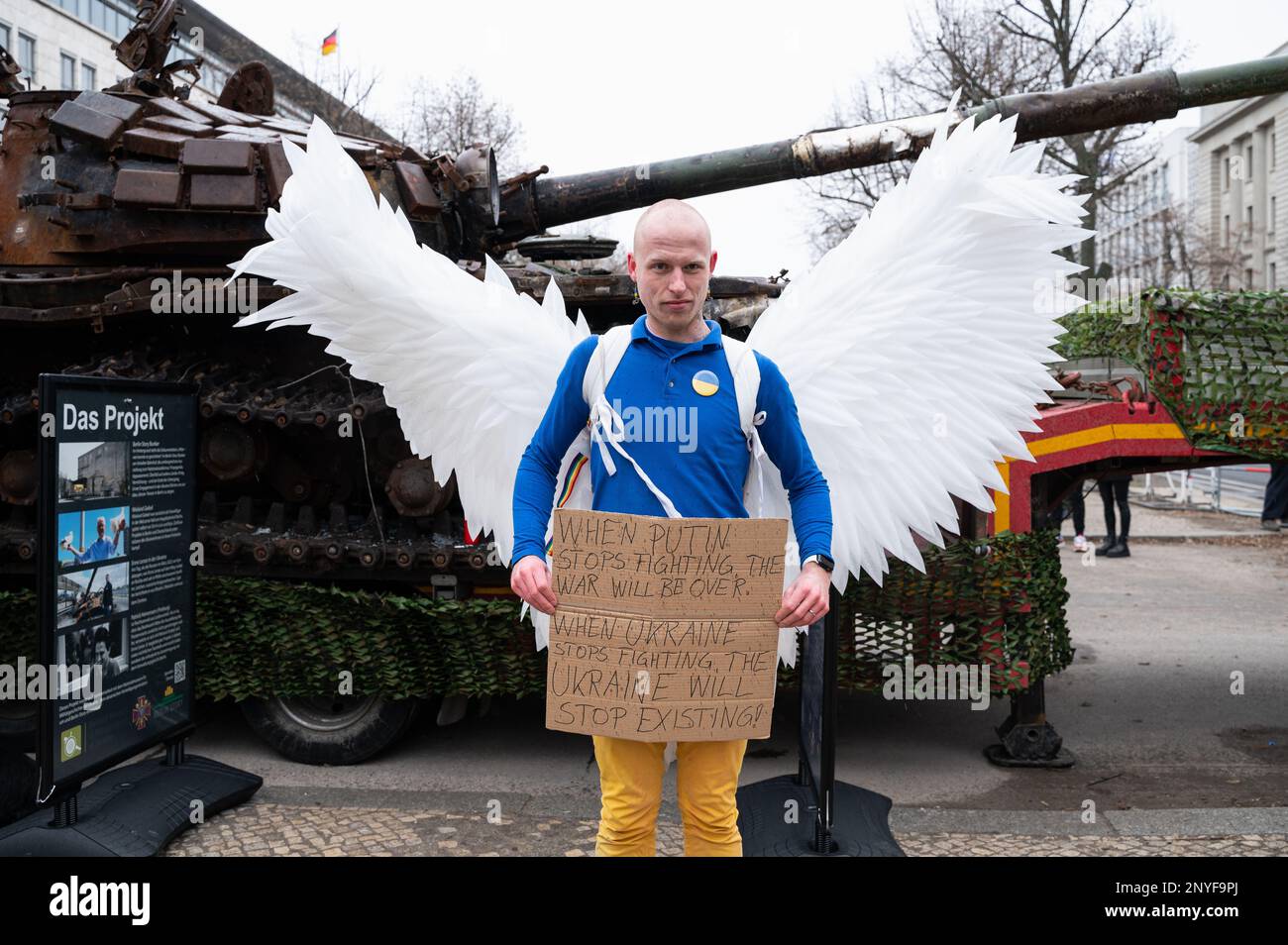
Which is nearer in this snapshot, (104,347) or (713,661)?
(713,661)

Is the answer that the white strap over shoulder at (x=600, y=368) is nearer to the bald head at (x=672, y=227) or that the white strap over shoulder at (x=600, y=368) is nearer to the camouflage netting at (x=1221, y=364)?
the bald head at (x=672, y=227)

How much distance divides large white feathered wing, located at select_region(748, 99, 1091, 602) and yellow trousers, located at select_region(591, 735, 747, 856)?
633 millimetres

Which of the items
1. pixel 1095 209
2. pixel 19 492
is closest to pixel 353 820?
pixel 19 492

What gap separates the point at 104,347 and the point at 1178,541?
42.6 ft

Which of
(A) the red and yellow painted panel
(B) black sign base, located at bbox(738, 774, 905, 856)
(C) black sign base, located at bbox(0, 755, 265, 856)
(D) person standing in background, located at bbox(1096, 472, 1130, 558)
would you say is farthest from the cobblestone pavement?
(D) person standing in background, located at bbox(1096, 472, 1130, 558)

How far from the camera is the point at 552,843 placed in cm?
442

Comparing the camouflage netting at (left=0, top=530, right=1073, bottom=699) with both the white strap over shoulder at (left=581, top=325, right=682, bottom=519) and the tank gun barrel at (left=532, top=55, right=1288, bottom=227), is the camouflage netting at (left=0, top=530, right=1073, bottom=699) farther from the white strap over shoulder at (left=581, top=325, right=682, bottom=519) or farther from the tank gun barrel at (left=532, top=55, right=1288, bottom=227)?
the white strap over shoulder at (left=581, top=325, right=682, bottom=519)

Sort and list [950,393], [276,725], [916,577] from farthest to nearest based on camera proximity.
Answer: [276,725] → [916,577] → [950,393]

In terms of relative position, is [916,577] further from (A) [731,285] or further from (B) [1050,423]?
(A) [731,285]

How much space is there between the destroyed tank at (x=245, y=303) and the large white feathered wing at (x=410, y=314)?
80.1 inches

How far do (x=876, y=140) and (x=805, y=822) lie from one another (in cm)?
356

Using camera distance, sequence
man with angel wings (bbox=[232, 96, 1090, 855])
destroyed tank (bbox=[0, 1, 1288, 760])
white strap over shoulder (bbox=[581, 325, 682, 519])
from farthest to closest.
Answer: destroyed tank (bbox=[0, 1, 1288, 760])
man with angel wings (bbox=[232, 96, 1090, 855])
white strap over shoulder (bbox=[581, 325, 682, 519])

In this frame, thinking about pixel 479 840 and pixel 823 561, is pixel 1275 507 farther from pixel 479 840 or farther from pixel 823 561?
pixel 823 561

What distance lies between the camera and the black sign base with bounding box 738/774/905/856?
13.1 ft
